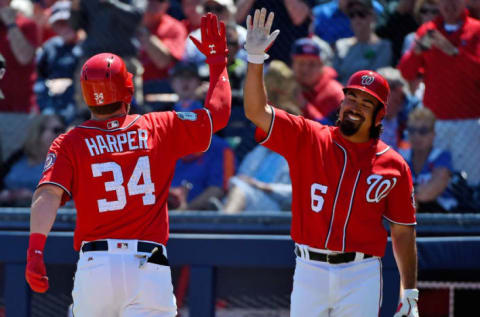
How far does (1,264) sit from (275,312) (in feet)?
5.90

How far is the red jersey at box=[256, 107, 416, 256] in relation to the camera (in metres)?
3.72

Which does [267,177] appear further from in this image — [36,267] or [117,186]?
[36,267]

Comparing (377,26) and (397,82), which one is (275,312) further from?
(377,26)

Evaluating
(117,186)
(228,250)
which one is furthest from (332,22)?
(117,186)

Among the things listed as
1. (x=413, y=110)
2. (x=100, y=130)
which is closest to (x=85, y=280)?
(x=100, y=130)

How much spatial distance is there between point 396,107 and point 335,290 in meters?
2.34

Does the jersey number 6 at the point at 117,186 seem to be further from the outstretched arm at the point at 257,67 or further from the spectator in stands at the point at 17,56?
the spectator in stands at the point at 17,56

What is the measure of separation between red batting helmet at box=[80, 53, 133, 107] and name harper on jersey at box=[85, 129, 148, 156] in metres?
0.17

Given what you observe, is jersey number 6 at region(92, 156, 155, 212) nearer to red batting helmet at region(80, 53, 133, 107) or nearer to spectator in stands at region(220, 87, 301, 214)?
red batting helmet at region(80, 53, 133, 107)

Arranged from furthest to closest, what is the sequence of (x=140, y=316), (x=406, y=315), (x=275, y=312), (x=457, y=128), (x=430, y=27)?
1. (x=430, y=27)
2. (x=457, y=128)
3. (x=275, y=312)
4. (x=406, y=315)
5. (x=140, y=316)

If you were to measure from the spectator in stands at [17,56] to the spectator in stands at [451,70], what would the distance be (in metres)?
2.98

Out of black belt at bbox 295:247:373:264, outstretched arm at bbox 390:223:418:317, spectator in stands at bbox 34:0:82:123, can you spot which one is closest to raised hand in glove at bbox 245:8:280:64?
black belt at bbox 295:247:373:264

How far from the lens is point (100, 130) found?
3.58 metres

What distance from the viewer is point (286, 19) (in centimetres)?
579
